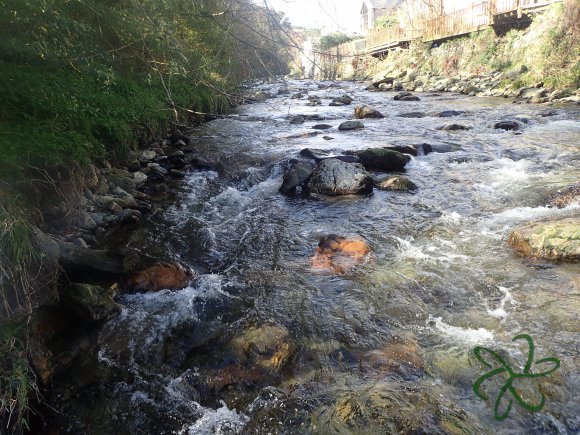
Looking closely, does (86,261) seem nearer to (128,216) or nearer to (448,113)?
(128,216)

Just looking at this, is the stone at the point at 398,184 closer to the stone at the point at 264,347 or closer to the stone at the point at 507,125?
the stone at the point at 264,347

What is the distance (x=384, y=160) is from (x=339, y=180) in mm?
1713

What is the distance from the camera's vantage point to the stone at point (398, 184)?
24.4 ft

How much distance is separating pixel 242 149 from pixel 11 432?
347 inches

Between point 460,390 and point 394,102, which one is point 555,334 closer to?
point 460,390

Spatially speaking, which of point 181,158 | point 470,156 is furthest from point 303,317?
point 470,156

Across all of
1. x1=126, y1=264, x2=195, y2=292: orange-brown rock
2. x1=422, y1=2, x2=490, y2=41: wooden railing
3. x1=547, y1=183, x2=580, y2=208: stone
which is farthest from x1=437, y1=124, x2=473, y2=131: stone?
x1=422, y1=2, x2=490, y2=41: wooden railing

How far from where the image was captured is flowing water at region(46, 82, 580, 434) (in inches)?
113

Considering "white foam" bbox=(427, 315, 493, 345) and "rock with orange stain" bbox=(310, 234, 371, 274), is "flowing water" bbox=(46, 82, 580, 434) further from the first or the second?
"rock with orange stain" bbox=(310, 234, 371, 274)

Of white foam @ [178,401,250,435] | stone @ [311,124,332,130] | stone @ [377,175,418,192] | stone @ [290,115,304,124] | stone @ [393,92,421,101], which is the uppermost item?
stone @ [393,92,421,101]

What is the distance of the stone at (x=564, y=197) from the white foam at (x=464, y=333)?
362 cm

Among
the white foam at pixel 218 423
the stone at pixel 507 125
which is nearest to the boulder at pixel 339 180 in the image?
the white foam at pixel 218 423

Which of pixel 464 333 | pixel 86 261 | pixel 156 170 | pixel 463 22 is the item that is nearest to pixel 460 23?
pixel 463 22

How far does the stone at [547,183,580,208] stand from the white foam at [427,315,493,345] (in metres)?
3.62
